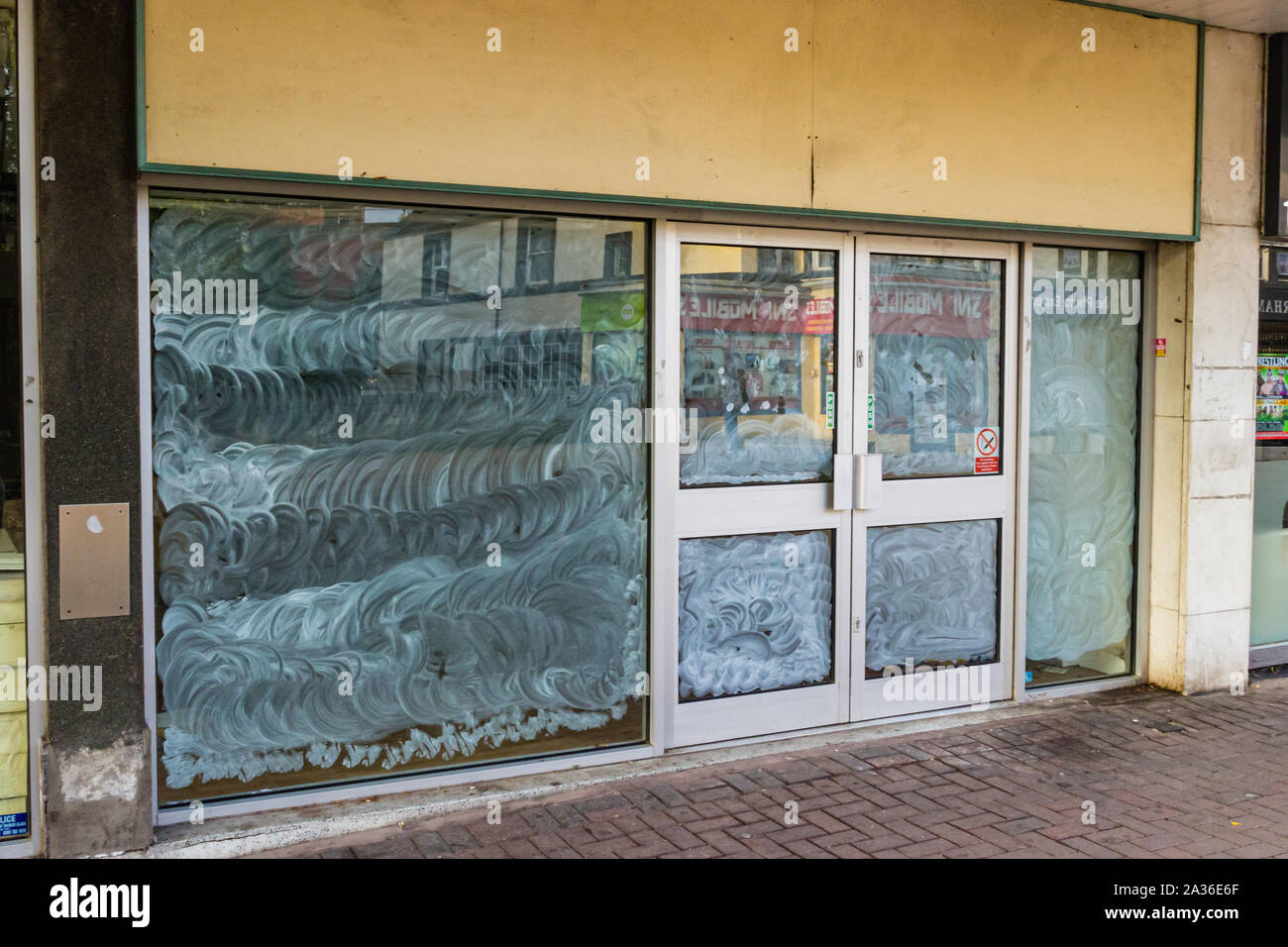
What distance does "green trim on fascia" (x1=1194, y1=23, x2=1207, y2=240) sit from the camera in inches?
264

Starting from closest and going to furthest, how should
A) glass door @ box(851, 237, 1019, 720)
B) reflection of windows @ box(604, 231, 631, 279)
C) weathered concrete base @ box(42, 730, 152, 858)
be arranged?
weathered concrete base @ box(42, 730, 152, 858)
reflection of windows @ box(604, 231, 631, 279)
glass door @ box(851, 237, 1019, 720)

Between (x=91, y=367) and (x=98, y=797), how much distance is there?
1.55m

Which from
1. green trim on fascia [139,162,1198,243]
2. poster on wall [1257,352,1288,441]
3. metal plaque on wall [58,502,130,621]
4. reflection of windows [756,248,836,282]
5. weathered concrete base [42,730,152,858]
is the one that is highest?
green trim on fascia [139,162,1198,243]

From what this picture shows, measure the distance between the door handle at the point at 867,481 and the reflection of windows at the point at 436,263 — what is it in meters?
2.23

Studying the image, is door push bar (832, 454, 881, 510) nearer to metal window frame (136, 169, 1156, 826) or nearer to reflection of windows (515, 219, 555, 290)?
metal window frame (136, 169, 1156, 826)

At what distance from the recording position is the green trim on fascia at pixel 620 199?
4516 millimetres

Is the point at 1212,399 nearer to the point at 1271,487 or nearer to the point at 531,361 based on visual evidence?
the point at 1271,487

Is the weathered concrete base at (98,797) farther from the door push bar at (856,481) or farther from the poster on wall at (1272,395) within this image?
the poster on wall at (1272,395)

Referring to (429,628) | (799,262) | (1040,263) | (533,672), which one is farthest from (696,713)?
(1040,263)

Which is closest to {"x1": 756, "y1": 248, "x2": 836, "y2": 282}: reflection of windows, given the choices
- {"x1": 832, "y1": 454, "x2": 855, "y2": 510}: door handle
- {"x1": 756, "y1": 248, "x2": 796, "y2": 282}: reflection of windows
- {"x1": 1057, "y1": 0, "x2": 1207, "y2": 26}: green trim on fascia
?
{"x1": 756, "y1": 248, "x2": 796, "y2": 282}: reflection of windows

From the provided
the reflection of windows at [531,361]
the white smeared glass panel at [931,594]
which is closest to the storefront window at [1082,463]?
the white smeared glass panel at [931,594]

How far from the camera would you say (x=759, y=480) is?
19.5ft

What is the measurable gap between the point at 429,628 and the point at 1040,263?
379 cm

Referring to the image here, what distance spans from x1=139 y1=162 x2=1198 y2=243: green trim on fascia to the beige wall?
0.02 meters
